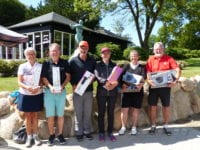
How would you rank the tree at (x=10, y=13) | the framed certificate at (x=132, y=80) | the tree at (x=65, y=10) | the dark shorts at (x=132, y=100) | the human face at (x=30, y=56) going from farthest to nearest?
the tree at (x=10, y=13)
the tree at (x=65, y=10)
the dark shorts at (x=132, y=100)
the framed certificate at (x=132, y=80)
the human face at (x=30, y=56)

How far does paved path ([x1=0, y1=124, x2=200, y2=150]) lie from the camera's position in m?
6.70

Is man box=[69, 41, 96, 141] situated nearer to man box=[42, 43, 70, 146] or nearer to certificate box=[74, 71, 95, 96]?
certificate box=[74, 71, 95, 96]

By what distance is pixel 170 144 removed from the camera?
693 centimetres

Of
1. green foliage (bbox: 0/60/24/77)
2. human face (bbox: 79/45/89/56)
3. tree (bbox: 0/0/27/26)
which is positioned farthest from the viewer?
tree (bbox: 0/0/27/26)

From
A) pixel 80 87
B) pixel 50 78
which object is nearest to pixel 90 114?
pixel 80 87

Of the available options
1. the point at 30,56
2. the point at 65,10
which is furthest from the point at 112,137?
the point at 65,10

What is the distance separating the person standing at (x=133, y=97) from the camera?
7.33m

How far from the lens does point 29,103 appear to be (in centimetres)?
664

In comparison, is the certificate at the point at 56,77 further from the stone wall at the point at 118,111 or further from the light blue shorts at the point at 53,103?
the stone wall at the point at 118,111

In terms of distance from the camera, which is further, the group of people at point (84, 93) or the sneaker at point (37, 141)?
the sneaker at point (37, 141)

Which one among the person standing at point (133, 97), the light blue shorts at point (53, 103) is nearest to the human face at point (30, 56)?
the light blue shorts at point (53, 103)

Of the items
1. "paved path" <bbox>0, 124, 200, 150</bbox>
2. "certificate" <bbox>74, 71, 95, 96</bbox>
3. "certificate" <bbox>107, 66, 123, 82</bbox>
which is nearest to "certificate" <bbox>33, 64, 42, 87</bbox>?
"certificate" <bbox>74, 71, 95, 96</bbox>

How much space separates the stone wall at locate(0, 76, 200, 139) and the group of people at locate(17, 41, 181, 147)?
10.9 inches

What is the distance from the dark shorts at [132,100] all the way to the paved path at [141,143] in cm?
64
